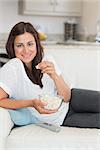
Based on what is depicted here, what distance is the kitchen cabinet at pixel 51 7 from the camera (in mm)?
3977

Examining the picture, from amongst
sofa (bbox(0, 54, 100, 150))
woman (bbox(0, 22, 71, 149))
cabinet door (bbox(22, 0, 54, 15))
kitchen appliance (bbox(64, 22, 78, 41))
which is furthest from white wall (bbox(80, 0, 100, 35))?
sofa (bbox(0, 54, 100, 150))

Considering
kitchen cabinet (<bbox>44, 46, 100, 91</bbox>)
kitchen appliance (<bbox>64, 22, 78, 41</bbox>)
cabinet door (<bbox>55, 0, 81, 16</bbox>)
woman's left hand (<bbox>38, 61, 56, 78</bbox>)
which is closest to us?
woman's left hand (<bbox>38, 61, 56, 78</bbox>)

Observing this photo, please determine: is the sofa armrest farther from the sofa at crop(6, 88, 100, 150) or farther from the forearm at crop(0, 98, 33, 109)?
the forearm at crop(0, 98, 33, 109)

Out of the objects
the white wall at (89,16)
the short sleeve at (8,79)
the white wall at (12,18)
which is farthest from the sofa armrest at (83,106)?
the white wall at (12,18)

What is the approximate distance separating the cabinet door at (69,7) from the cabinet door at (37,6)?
0.28 feet

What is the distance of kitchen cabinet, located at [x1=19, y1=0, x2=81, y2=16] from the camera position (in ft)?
13.0

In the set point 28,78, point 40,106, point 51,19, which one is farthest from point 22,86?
point 51,19

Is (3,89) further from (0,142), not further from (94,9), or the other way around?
(94,9)

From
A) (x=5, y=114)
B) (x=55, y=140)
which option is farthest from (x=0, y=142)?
(x=55, y=140)

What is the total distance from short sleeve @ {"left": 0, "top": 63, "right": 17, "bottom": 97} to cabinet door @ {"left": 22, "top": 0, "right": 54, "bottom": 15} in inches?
89.2

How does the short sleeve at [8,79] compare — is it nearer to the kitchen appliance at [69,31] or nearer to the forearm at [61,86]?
the forearm at [61,86]

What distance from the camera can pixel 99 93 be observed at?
2188 mm

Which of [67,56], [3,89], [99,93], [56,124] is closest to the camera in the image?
[3,89]

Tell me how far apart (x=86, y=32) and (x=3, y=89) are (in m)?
2.49
